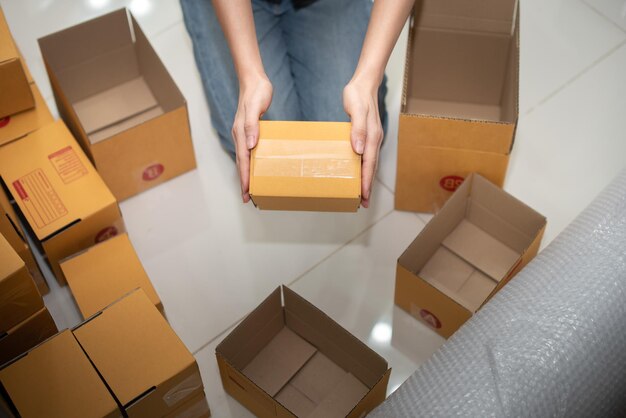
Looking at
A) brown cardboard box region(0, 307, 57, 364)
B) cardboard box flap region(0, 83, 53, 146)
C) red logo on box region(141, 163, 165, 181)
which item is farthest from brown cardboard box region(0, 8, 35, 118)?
brown cardboard box region(0, 307, 57, 364)

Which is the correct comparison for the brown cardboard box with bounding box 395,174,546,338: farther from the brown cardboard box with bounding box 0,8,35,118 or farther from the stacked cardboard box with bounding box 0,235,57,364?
the brown cardboard box with bounding box 0,8,35,118

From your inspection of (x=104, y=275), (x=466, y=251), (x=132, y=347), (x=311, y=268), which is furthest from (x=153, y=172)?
(x=466, y=251)

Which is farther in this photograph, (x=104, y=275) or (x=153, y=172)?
(x=153, y=172)

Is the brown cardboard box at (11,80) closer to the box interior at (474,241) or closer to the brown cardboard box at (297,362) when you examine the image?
the brown cardboard box at (297,362)

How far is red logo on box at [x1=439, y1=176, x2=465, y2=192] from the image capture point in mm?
1616

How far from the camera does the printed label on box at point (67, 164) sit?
1547 millimetres

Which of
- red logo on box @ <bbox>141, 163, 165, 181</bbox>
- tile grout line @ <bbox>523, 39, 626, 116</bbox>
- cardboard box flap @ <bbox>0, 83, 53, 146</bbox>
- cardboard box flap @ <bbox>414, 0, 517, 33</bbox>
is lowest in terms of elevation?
red logo on box @ <bbox>141, 163, 165, 181</bbox>

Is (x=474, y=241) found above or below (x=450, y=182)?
below

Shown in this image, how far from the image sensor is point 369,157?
1.31 meters

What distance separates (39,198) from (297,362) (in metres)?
0.63

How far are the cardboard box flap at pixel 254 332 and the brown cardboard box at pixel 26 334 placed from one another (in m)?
0.32

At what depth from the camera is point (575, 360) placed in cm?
108

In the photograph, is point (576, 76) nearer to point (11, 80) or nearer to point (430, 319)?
point (430, 319)

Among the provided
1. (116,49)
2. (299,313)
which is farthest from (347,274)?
(116,49)
